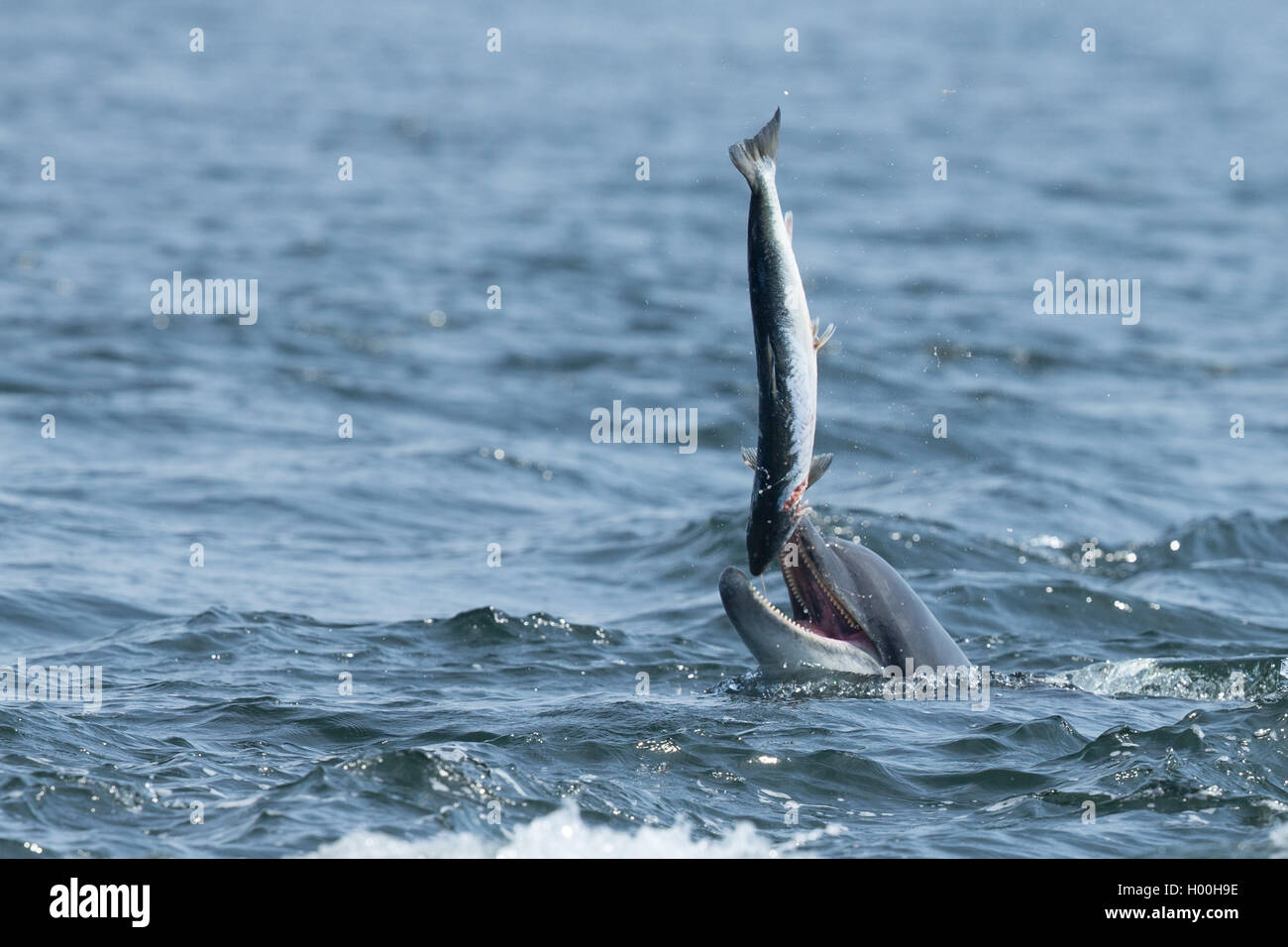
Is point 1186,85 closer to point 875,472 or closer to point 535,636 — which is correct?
point 875,472

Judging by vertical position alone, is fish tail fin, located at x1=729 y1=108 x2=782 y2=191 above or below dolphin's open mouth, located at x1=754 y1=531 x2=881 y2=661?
above

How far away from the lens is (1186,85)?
71875 mm

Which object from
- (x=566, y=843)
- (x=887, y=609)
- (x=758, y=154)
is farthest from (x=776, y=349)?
(x=566, y=843)

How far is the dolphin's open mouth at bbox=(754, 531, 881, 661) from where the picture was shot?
12.3 meters

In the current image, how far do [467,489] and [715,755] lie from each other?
1068cm

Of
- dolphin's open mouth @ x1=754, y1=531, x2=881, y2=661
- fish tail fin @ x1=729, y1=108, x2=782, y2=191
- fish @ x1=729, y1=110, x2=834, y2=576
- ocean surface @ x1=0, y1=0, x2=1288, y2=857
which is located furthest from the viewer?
dolphin's open mouth @ x1=754, y1=531, x2=881, y2=661

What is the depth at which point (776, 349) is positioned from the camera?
10.2 meters

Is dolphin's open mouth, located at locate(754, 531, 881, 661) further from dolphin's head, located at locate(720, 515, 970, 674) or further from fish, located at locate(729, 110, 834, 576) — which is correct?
fish, located at locate(729, 110, 834, 576)

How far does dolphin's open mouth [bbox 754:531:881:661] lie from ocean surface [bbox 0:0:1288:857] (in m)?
0.35

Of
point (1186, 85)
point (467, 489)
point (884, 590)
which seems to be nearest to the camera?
point (884, 590)

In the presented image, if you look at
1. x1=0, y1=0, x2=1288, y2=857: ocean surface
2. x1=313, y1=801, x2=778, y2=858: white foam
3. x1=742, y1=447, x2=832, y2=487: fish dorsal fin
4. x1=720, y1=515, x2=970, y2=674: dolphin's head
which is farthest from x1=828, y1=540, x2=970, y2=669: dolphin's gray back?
x1=313, y1=801, x2=778, y2=858: white foam

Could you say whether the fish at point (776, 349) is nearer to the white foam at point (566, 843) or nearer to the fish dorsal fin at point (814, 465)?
the fish dorsal fin at point (814, 465)
